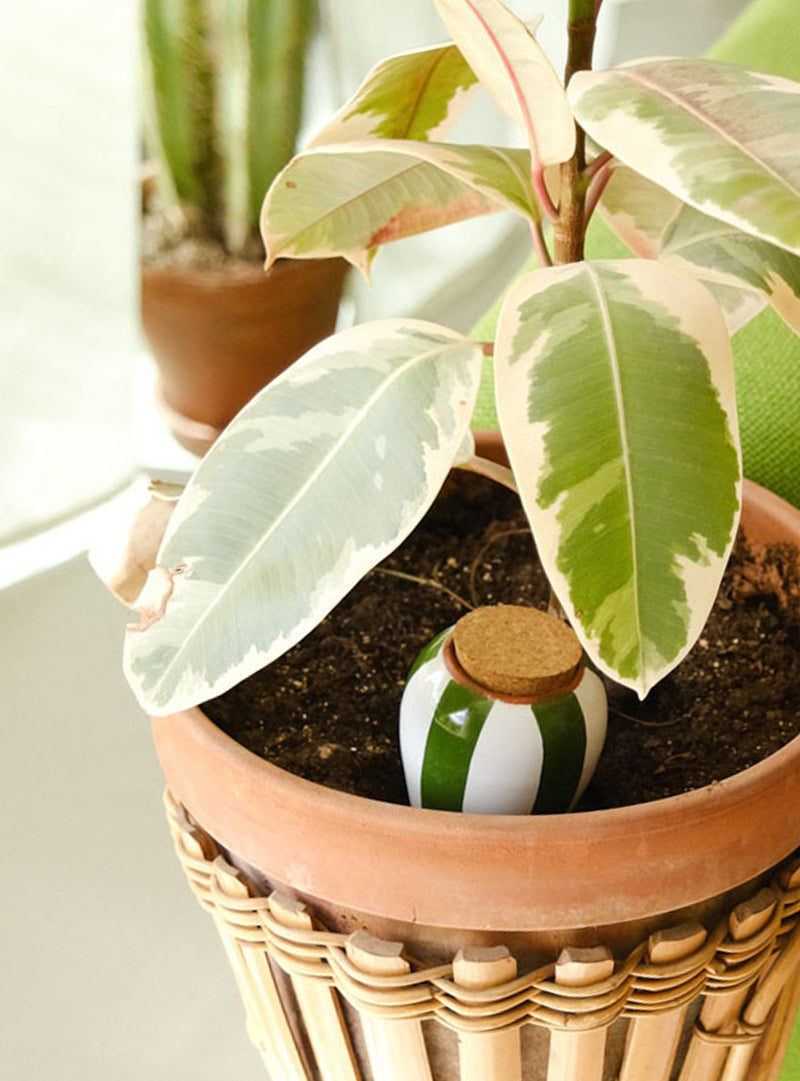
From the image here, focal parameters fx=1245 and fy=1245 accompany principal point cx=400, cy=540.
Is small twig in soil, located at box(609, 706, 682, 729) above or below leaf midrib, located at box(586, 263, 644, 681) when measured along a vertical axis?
below

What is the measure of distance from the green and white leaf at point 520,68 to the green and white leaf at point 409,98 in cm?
12

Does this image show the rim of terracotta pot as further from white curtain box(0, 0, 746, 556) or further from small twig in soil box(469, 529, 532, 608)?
white curtain box(0, 0, 746, 556)

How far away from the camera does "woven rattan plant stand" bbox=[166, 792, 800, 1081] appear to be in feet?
1.75

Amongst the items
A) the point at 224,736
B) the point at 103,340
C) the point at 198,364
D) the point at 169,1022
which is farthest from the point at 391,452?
the point at 198,364

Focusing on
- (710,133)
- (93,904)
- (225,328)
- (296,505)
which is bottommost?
(93,904)

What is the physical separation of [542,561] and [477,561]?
0.29m

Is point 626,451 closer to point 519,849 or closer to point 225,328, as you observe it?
point 519,849

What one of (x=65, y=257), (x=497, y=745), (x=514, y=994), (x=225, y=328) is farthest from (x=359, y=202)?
(x=225, y=328)

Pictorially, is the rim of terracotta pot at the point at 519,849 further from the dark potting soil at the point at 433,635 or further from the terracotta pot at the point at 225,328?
the terracotta pot at the point at 225,328

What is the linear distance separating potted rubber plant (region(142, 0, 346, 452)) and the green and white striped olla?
1.03m

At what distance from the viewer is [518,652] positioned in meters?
0.58

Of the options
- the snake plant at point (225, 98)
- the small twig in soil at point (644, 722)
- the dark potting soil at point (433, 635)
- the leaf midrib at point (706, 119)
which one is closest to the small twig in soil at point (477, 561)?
the dark potting soil at point (433, 635)

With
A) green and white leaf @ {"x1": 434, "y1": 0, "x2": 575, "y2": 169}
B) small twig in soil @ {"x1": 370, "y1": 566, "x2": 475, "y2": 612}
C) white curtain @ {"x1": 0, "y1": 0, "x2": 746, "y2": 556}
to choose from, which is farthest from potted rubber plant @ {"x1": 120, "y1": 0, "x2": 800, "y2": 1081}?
white curtain @ {"x1": 0, "y1": 0, "x2": 746, "y2": 556}

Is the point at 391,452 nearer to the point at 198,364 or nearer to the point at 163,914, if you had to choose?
the point at 163,914
